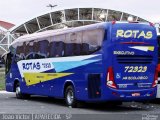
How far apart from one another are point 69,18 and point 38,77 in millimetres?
36385

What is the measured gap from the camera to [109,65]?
18.0 meters

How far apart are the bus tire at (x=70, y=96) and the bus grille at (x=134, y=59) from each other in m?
2.62

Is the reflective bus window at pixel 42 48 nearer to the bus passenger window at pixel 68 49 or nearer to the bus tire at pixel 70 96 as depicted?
the bus passenger window at pixel 68 49

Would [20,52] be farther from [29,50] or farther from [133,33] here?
[133,33]

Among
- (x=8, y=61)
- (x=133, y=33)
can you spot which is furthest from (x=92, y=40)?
(x=8, y=61)

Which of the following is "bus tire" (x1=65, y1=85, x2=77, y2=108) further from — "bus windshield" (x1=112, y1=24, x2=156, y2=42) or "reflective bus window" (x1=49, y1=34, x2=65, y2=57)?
"bus windshield" (x1=112, y1=24, x2=156, y2=42)

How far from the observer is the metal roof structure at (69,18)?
56.2 meters

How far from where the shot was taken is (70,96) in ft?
66.4

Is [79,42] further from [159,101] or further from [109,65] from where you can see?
[159,101]

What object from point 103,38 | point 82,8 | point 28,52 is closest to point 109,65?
point 103,38

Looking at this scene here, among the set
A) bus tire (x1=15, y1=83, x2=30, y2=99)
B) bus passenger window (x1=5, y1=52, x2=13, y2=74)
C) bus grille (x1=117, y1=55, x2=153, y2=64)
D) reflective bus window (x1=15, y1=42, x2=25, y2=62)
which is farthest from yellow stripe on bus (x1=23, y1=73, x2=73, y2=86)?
bus grille (x1=117, y1=55, x2=153, y2=64)

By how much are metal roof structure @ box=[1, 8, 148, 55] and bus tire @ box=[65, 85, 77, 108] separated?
1352 inches

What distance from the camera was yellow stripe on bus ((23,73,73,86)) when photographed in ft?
70.2

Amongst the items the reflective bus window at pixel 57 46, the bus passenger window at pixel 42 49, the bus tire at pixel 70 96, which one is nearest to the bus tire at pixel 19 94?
the bus passenger window at pixel 42 49
